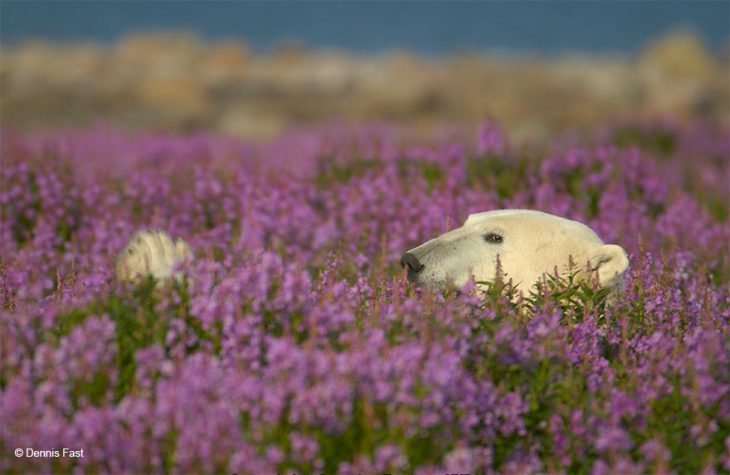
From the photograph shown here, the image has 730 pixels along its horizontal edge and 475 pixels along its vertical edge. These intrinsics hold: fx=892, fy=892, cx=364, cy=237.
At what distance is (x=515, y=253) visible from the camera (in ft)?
17.3

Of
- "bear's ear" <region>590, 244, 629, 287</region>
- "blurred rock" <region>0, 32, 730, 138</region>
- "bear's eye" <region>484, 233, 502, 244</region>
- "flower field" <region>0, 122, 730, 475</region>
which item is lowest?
"flower field" <region>0, 122, 730, 475</region>

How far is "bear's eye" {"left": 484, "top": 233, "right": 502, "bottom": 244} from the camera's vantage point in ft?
17.5

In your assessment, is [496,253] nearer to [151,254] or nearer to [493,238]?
[493,238]

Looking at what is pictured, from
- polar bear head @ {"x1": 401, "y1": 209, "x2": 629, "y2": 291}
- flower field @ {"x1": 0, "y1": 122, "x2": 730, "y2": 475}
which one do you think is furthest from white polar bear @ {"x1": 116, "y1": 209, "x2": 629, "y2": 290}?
flower field @ {"x1": 0, "y1": 122, "x2": 730, "y2": 475}

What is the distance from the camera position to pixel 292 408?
9.84 feet

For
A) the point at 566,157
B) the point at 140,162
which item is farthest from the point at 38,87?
the point at 566,157

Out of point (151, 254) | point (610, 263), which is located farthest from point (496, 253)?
point (151, 254)

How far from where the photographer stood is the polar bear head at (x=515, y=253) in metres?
5.05

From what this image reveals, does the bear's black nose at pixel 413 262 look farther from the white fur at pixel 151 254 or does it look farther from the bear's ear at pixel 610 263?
the white fur at pixel 151 254

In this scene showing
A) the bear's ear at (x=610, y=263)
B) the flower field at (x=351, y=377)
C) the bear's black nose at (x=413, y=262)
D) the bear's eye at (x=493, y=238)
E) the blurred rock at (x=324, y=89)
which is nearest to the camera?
the flower field at (x=351, y=377)

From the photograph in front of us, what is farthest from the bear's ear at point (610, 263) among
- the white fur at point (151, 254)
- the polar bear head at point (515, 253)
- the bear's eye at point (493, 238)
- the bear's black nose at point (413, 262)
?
the white fur at point (151, 254)

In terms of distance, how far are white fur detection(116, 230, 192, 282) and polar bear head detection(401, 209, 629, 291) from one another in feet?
4.36

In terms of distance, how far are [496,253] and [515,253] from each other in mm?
112

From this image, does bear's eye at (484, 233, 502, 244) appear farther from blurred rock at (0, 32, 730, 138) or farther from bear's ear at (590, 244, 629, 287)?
blurred rock at (0, 32, 730, 138)
